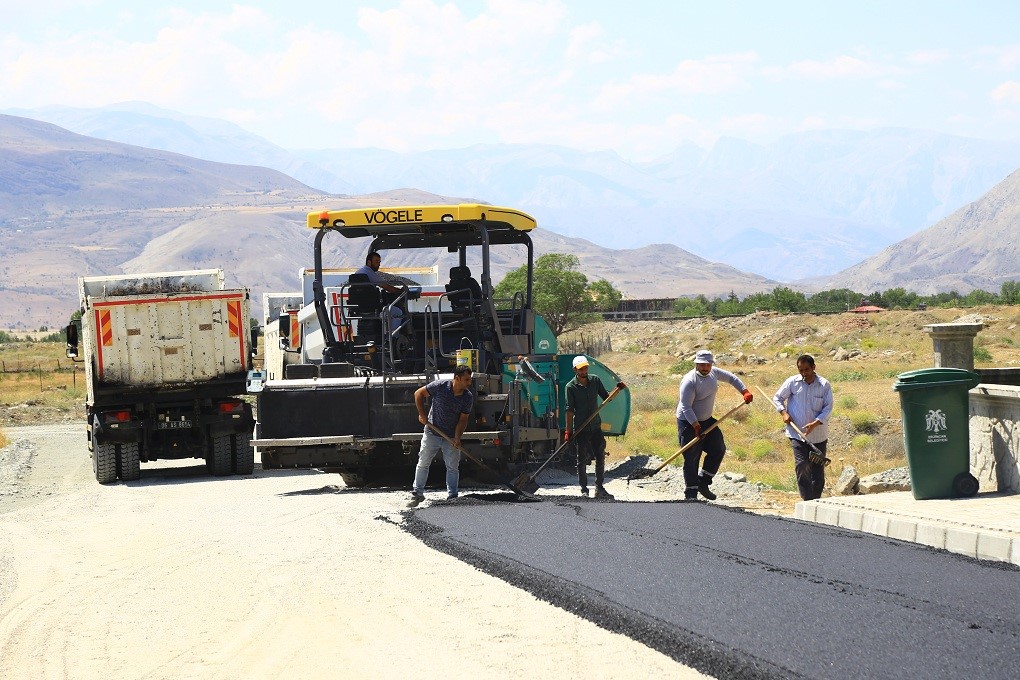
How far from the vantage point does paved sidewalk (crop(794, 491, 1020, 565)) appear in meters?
8.86

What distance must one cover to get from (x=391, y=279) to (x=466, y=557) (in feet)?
18.5

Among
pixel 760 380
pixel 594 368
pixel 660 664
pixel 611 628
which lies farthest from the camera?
pixel 760 380

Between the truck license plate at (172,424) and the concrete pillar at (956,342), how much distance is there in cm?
977

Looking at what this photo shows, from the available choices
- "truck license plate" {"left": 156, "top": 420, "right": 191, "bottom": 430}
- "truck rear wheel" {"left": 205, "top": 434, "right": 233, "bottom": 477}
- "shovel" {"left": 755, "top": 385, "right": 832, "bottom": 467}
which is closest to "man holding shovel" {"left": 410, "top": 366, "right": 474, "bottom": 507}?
"shovel" {"left": 755, "top": 385, "right": 832, "bottom": 467}

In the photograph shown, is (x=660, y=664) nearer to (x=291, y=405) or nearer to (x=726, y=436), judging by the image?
(x=291, y=405)

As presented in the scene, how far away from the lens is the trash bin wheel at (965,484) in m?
11.0

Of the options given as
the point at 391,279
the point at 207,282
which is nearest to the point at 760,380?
the point at 207,282

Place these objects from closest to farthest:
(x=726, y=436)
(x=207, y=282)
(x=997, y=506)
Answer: (x=997, y=506)
(x=207, y=282)
(x=726, y=436)

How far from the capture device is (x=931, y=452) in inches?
433

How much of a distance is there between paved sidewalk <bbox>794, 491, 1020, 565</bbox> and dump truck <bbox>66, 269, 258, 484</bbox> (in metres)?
8.81

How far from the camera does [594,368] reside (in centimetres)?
1531

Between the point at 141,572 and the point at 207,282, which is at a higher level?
the point at 207,282

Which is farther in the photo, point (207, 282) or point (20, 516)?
point (207, 282)

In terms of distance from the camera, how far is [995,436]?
36.7 feet
